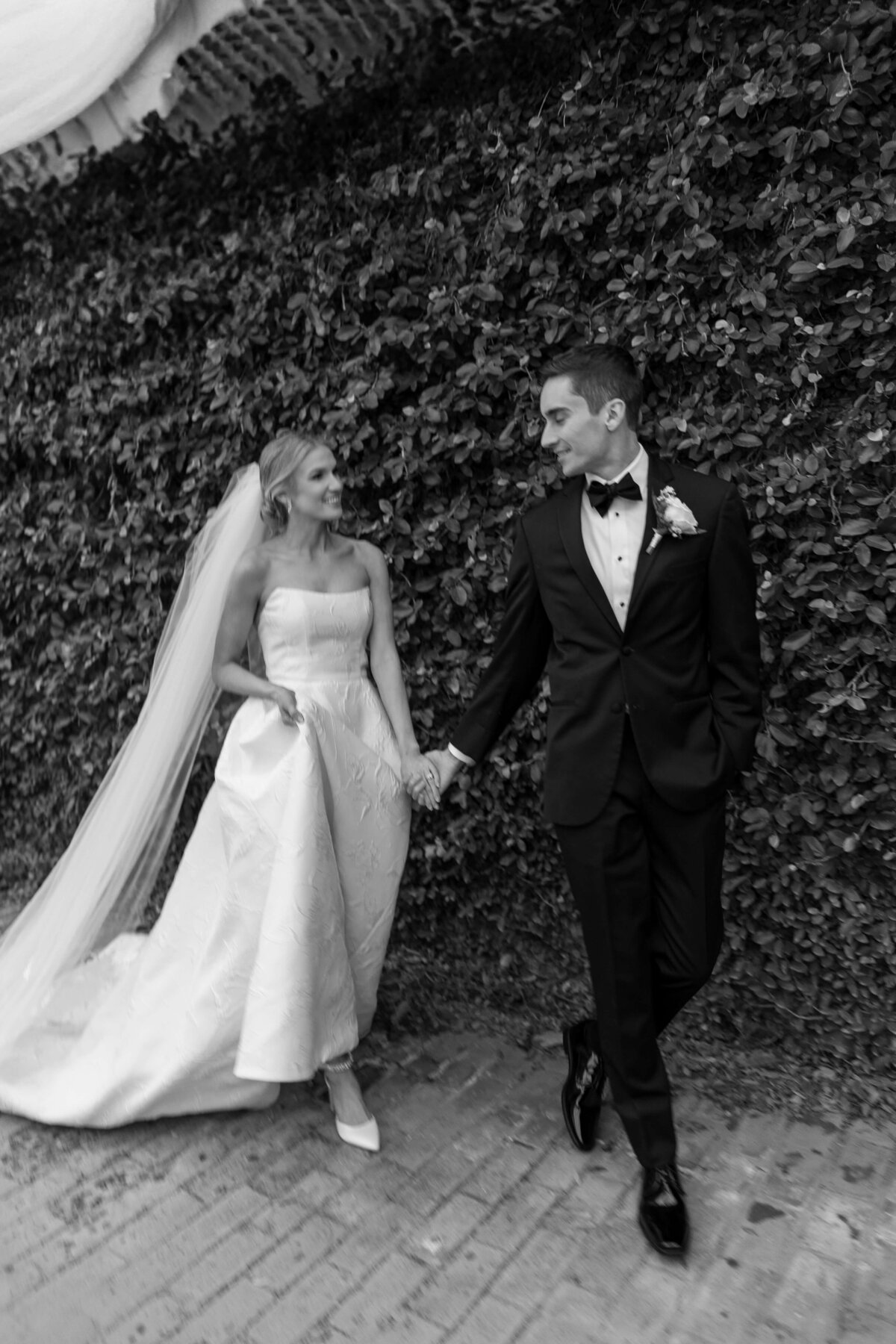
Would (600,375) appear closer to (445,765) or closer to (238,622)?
(445,765)

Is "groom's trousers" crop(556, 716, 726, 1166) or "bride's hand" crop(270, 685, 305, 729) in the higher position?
"bride's hand" crop(270, 685, 305, 729)

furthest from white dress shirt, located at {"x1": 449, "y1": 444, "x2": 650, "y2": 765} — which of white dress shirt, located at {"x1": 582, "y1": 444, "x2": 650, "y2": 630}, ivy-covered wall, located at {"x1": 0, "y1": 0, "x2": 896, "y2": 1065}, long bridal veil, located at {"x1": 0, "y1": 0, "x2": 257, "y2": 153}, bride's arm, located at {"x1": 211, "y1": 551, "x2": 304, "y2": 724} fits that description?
long bridal veil, located at {"x1": 0, "y1": 0, "x2": 257, "y2": 153}

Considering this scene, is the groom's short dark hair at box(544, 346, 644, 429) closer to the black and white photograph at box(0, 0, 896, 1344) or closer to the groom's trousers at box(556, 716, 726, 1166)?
the black and white photograph at box(0, 0, 896, 1344)

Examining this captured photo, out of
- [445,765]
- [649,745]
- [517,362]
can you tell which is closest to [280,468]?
[517,362]

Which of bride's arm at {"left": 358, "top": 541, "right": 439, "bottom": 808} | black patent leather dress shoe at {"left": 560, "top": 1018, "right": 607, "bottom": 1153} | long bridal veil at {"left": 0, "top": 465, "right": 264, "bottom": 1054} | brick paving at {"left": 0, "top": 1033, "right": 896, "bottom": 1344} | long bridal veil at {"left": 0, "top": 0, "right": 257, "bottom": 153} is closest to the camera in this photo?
brick paving at {"left": 0, "top": 1033, "right": 896, "bottom": 1344}

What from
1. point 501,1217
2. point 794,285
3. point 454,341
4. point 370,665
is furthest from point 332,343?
point 501,1217

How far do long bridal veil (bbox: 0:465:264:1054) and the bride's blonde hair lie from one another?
0.09 meters

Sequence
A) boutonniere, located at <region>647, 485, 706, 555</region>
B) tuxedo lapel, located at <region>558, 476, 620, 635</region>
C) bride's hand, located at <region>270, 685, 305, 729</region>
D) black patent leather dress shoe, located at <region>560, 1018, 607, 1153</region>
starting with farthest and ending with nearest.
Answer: bride's hand, located at <region>270, 685, 305, 729</region> < black patent leather dress shoe, located at <region>560, 1018, 607, 1153</region> < tuxedo lapel, located at <region>558, 476, 620, 635</region> < boutonniere, located at <region>647, 485, 706, 555</region>

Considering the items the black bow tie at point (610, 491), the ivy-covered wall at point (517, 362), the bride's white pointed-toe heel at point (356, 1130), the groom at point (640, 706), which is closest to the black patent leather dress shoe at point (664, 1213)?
the groom at point (640, 706)

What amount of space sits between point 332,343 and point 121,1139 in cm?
295

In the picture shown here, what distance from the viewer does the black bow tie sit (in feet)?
8.55

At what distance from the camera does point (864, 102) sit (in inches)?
117

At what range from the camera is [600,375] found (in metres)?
2.64

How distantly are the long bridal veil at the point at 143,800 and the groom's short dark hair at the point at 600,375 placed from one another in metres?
1.21
